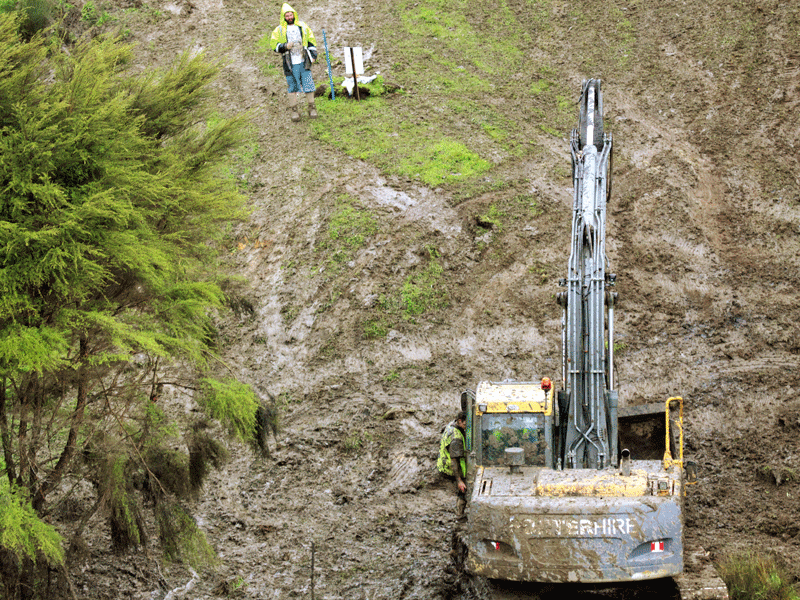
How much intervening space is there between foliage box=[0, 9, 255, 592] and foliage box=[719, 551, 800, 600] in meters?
5.74

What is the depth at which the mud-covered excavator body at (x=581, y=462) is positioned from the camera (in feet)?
24.6

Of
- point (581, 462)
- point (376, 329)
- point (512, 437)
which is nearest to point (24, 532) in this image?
point (512, 437)

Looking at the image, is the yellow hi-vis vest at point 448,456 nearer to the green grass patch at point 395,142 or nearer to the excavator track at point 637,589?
the excavator track at point 637,589

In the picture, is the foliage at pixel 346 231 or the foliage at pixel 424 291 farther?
the foliage at pixel 346 231

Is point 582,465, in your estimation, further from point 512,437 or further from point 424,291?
Answer: point 424,291

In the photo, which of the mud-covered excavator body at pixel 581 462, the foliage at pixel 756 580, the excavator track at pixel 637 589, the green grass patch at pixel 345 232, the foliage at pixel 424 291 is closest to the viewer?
the mud-covered excavator body at pixel 581 462

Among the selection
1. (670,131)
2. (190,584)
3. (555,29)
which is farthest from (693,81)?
(190,584)

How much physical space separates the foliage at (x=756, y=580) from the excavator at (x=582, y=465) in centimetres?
96

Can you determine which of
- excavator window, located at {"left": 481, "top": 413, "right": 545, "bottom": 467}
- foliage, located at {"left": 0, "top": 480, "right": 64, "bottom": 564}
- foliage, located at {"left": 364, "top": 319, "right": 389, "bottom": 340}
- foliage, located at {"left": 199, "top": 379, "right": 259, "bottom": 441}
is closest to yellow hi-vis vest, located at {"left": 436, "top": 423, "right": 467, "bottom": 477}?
excavator window, located at {"left": 481, "top": 413, "right": 545, "bottom": 467}

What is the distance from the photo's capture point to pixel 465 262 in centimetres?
1541

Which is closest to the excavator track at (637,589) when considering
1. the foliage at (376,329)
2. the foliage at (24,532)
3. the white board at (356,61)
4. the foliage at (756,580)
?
the foliage at (756,580)

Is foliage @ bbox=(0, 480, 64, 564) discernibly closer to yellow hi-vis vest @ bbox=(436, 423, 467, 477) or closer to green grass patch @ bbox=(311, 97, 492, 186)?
yellow hi-vis vest @ bbox=(436, 423, 467, 477)

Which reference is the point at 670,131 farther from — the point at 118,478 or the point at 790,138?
the point at 118,478

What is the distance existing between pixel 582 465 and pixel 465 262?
703 cm
